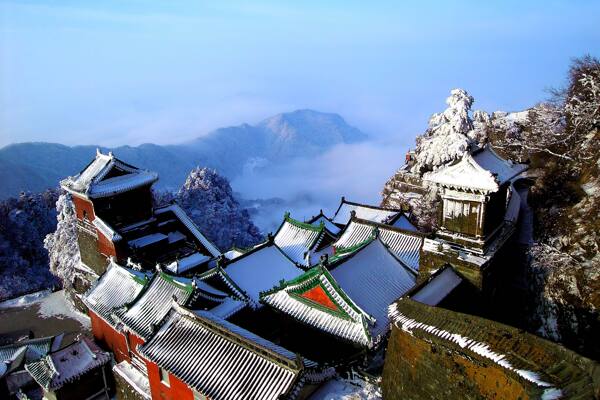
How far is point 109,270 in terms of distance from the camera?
2608 centimetres

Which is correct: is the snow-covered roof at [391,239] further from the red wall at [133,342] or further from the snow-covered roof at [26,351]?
the snow-covered roof at [26,351]

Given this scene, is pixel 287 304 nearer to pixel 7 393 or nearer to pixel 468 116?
pixel 7 393

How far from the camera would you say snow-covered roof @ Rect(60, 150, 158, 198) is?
97.1 feet

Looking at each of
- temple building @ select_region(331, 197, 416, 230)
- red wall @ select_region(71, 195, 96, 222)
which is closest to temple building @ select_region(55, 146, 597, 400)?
red wall @ select_region(71, 195, 96, 222)

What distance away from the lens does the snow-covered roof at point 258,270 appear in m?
22.1

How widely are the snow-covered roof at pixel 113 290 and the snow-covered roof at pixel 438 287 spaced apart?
1542 centimetres

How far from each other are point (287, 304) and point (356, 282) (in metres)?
3.62

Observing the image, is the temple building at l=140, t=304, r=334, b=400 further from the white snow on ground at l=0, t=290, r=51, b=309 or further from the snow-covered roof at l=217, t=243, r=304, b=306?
the white snow on ground at l=0, t=290, r=51, b=309

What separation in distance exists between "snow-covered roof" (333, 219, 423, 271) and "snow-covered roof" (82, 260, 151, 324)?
42.7 feet

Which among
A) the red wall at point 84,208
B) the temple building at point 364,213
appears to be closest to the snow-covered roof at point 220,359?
the red wall at point 84,208

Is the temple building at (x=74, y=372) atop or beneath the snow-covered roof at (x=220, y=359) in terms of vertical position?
beneath

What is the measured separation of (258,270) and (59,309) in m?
22.6

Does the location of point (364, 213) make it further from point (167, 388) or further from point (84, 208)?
point (167, 388)

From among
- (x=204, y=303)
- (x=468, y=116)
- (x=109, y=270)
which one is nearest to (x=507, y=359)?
(x=204, y=303)
